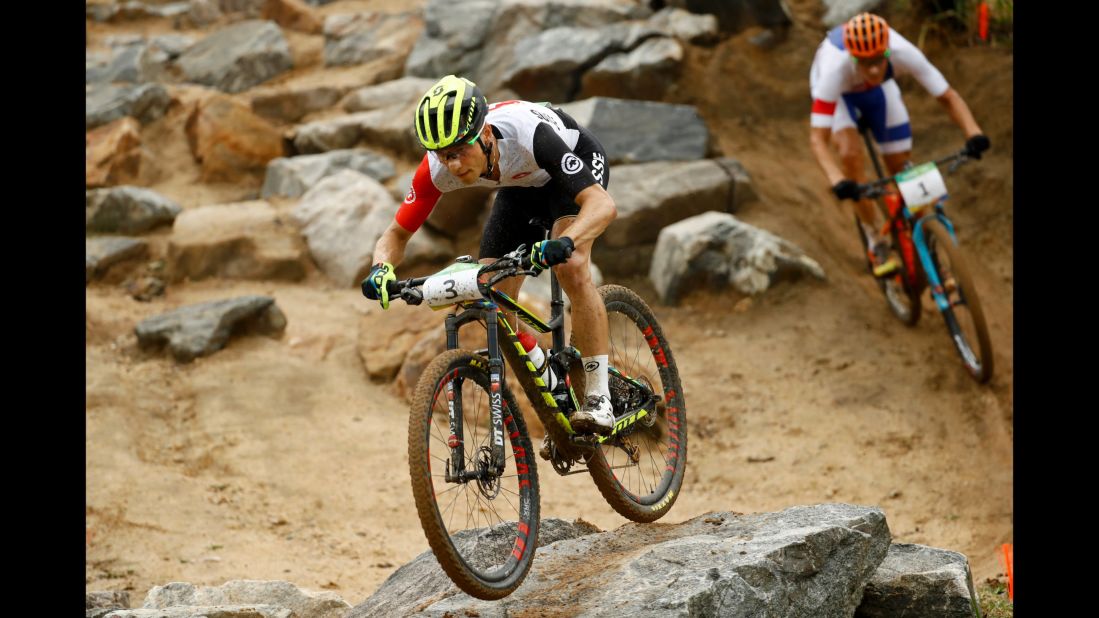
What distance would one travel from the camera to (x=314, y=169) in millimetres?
14797

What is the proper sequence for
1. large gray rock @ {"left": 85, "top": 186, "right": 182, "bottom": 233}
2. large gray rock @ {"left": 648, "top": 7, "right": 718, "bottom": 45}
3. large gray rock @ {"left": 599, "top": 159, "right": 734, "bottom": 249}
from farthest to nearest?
large gray rock @ {"left": 648, "top": 7, "right": 718, "bottom": 45} → large gray rock @ {"left": 85, "top": 186, "right": 182, "bottom": 233} → large gray rock @ {"left": 599, "top": 159, "right": 734, "bottom": 249}

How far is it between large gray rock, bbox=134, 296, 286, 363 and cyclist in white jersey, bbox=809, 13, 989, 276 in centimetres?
558

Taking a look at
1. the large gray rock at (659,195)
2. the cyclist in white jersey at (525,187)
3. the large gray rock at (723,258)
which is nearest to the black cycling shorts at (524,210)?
the cyclist in white jersey at (525,187)

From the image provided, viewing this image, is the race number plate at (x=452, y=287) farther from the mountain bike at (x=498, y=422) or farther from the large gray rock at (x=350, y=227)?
the large gray rock at (x=350, y=227)

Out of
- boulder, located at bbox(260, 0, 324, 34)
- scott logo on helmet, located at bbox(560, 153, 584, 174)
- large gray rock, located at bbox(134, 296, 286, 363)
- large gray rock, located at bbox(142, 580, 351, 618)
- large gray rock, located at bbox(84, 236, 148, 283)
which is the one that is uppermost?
scott logo on helmet, located at bbox(560, 153, 584, 174)

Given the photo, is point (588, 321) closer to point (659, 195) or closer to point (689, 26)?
point (659, 195)

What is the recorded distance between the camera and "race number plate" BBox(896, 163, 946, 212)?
9.52 metres

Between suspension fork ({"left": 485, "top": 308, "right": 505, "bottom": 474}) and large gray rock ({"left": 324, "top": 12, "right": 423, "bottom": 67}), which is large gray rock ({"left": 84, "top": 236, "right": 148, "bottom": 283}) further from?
suspension fork ({"left": 485, "top": 308, "right": 505, "bottom": 474})

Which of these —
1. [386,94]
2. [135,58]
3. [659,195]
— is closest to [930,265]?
[659,195]

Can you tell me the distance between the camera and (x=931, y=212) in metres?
9.80

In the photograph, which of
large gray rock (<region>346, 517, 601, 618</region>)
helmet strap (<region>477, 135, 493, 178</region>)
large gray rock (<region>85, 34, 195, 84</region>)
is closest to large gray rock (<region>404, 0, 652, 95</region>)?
large gray rock (<region>85, 34, 195, 84</region>)

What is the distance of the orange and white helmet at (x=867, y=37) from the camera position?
31.4 feet

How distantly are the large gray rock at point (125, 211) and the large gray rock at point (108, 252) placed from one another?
30 centimetres

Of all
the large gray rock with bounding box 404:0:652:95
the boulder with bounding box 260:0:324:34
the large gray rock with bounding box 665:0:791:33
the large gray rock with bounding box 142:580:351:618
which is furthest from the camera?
the boulder with bounding box 260:0:324:34
